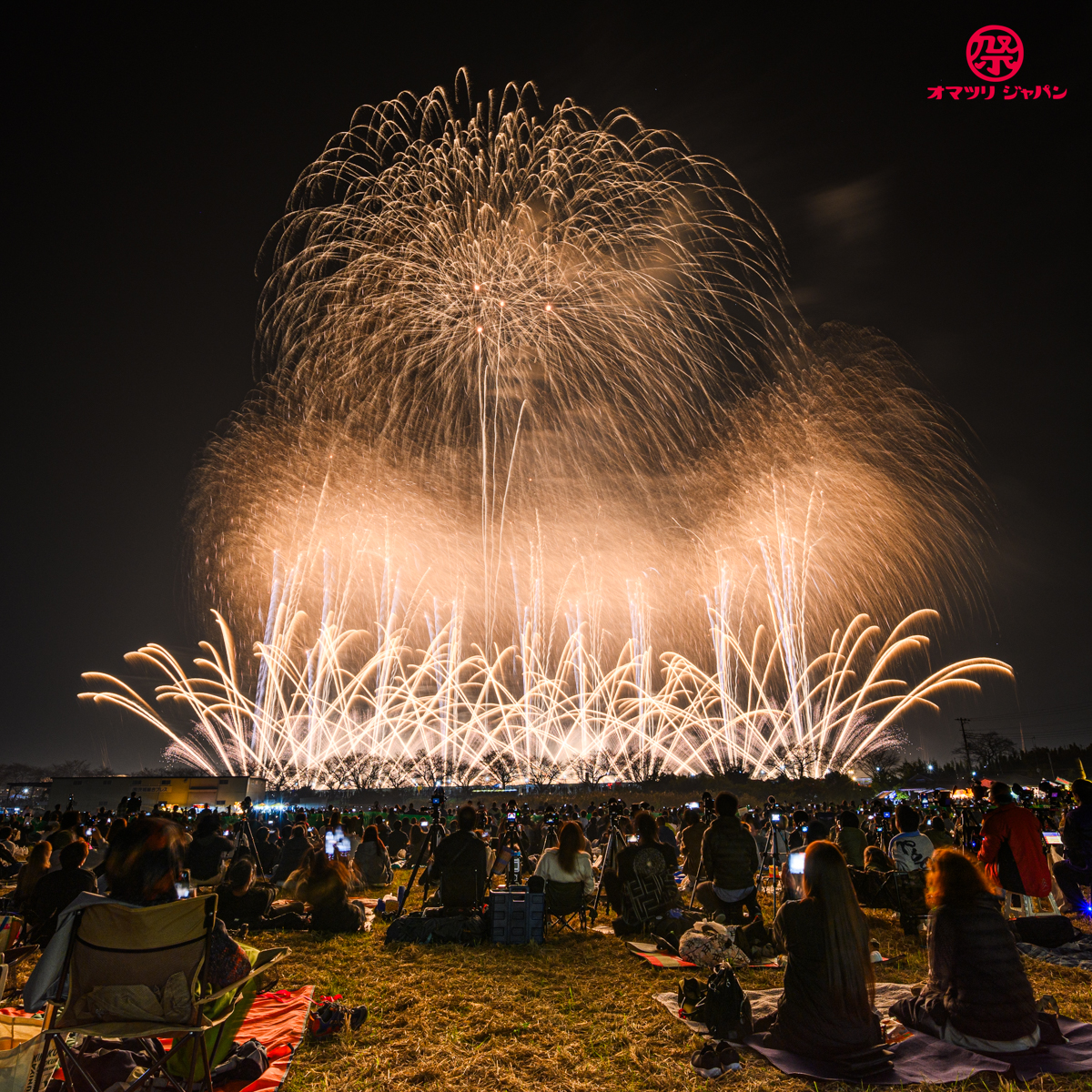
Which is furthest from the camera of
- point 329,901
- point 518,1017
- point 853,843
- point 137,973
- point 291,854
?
point 291,854

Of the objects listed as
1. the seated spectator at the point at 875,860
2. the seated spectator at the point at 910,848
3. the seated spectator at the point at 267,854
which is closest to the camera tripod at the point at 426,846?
the seated spectator at the point at 267,854

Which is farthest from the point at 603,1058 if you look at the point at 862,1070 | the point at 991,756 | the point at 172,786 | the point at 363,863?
the point at 991,756

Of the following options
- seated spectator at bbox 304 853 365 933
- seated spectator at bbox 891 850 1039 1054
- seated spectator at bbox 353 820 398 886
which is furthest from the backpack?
seated spectator at bbox 353 820 398 886

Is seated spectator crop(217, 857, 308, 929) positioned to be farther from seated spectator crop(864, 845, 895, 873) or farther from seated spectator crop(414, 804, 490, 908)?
seated spectator crop(864, 845, 895, 873)

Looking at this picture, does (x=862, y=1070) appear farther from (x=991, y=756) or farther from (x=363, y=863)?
(x=991, y=756)

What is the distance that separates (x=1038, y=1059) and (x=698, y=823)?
354 inches

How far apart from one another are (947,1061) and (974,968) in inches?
28.1

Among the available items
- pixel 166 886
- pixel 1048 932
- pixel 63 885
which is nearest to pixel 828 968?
pixel 166 886

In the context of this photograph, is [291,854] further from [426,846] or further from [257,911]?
[257,911]

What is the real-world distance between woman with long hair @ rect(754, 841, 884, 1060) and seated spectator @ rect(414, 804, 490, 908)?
228 inches

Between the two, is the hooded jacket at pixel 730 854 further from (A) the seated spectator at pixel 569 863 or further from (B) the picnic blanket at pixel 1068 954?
(B) the picnic blanket at pixel 1068 954

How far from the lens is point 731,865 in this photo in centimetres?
1001

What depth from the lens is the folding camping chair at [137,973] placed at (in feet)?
13.9

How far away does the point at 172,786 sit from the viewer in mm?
45500
